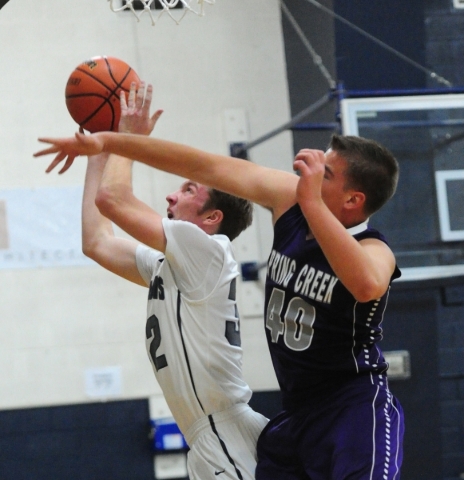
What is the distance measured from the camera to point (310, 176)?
2.44m

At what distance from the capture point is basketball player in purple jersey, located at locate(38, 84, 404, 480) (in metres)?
2.61

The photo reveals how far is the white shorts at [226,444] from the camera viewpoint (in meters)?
3.02

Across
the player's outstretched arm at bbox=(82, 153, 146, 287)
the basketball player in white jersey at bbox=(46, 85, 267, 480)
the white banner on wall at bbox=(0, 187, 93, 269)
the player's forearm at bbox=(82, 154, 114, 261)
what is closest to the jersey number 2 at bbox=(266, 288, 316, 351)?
the basketball player in white jersey at bbox=(46, 85, 267, 480)

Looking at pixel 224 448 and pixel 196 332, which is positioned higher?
pixel 196 332

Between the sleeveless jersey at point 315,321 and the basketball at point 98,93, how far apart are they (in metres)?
0.98

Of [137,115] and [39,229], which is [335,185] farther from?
[39,229]

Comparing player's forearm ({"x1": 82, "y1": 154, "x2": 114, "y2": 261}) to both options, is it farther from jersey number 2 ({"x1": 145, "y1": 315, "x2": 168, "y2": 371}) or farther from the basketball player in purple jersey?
the basketball player in purple jersey

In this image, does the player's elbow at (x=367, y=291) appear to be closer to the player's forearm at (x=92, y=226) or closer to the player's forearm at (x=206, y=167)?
the player's forearm at (x=206, y=167)

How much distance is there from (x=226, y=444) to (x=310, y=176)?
1.15m

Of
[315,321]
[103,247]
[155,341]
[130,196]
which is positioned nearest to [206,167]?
[130,196]

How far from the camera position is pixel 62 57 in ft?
22.1

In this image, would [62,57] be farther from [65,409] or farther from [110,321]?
[65,409]

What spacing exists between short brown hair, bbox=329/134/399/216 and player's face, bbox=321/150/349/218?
0.05 feet

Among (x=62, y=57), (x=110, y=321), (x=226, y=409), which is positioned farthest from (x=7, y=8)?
(x=226, y=409)
